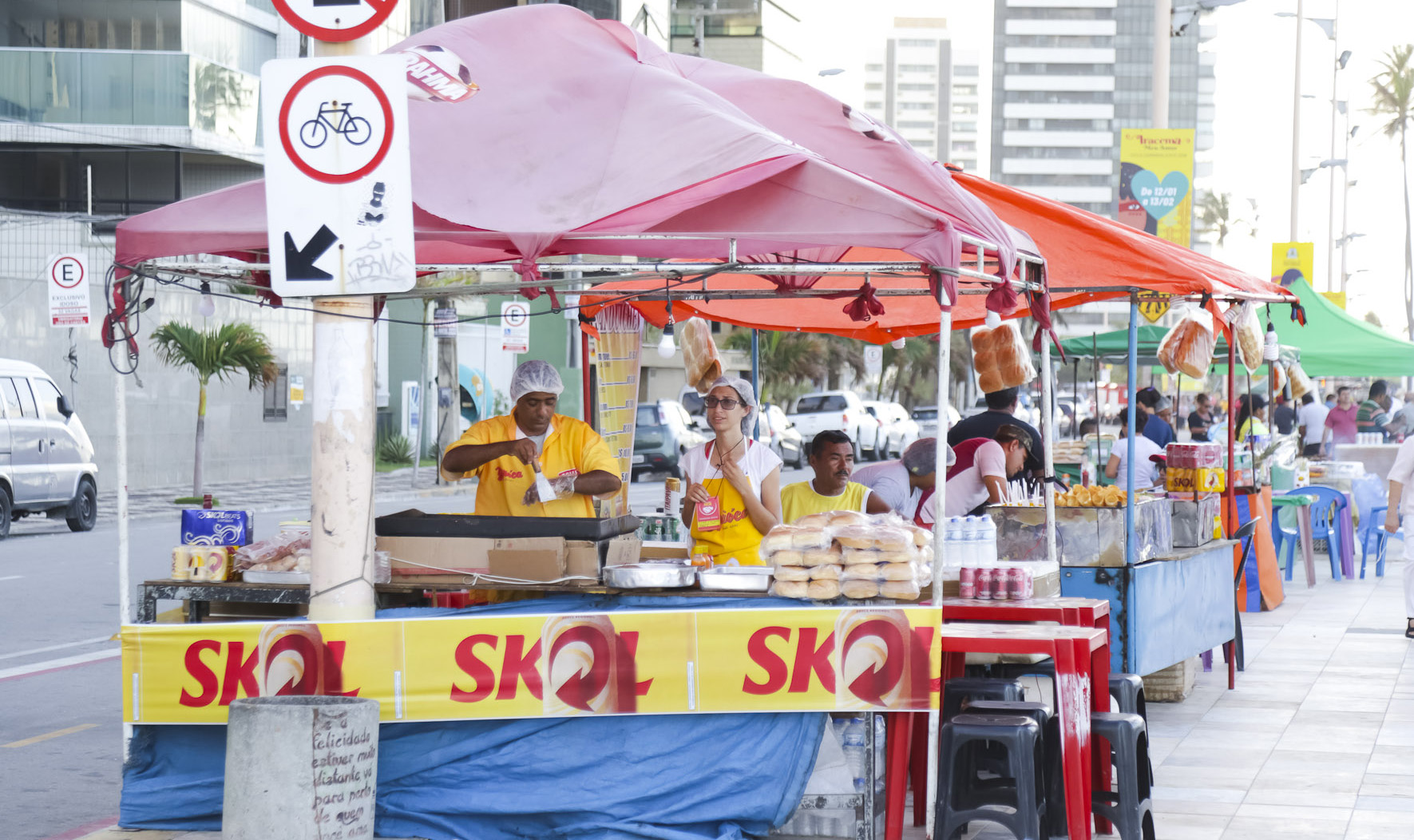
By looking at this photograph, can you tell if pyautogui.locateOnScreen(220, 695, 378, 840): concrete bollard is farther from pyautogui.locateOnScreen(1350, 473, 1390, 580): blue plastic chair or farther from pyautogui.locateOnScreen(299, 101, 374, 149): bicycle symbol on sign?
pyautogui.locateOnScreen(1350, 473, 1390, 580): blue plastic chair

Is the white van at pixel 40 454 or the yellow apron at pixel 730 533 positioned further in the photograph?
the white van at pixel 40 454

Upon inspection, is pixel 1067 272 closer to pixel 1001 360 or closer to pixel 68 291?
pixel 1001 360

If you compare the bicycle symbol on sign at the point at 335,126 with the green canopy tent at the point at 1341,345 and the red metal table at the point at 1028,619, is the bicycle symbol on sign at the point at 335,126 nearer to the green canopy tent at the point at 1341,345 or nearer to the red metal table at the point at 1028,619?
the red metal table at the point at 1028,619

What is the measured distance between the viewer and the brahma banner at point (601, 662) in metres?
5.84

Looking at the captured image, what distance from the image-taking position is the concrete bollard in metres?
5.12

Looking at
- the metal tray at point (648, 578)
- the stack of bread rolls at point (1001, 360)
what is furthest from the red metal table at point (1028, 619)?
the stack of bread rolls at point (1001, 360)

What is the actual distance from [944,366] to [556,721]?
2.07 meters

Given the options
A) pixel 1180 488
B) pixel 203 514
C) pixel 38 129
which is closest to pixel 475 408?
pixel 38 129

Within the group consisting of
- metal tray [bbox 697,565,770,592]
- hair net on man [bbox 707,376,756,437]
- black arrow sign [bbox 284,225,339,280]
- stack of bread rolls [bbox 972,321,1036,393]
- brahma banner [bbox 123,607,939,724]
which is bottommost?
brahma banner [bbox 123,607,939,724]

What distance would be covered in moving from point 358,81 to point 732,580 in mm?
2430

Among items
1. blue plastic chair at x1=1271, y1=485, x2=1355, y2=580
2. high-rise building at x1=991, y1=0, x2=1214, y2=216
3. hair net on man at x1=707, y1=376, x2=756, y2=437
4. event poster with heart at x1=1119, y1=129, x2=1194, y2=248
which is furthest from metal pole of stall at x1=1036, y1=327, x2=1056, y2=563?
high-rise building at x1=991, y1=0, x2=1214, y2=216

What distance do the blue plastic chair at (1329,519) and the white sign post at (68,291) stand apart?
15.3 meters

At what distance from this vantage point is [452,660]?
237 inches

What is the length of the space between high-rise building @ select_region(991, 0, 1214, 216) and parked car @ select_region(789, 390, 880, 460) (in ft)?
403
